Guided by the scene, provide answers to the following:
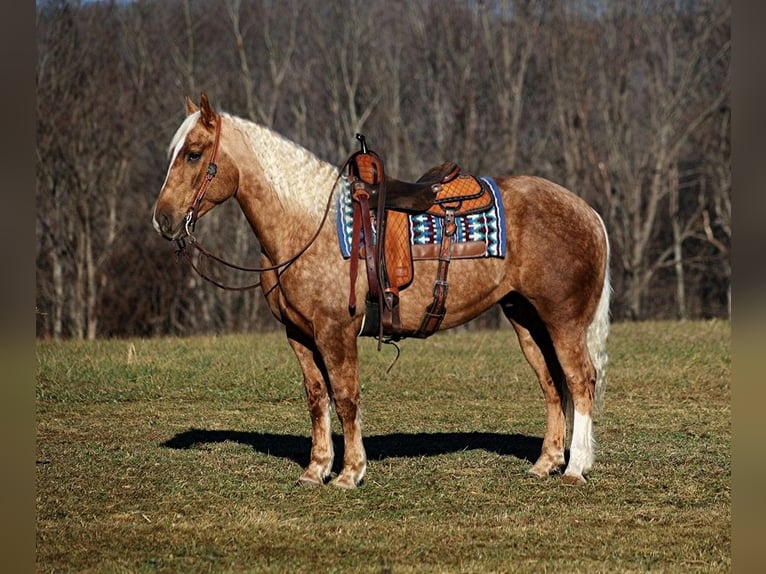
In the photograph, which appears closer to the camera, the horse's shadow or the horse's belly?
the horse's belly

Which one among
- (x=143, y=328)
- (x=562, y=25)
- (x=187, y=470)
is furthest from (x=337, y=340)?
(x=562, y=25)

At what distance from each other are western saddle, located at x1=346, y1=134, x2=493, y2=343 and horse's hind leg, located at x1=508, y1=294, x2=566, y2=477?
2.53ft

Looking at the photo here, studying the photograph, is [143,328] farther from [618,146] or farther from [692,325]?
[692,325]

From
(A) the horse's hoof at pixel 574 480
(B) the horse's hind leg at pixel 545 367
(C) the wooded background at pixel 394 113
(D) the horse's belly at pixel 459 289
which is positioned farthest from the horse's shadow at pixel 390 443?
(C) the wooded background at pixel 394 113

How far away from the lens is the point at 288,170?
22.6ft

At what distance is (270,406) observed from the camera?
35.5 feet

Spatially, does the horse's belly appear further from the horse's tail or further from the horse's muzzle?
the horse's muzzle

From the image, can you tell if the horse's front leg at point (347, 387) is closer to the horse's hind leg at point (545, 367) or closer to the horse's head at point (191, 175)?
the horse's head at point (191, 175)

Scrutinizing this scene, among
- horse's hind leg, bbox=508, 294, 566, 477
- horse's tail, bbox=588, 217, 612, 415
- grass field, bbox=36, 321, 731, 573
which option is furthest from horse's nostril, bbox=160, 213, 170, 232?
horse's tail, bbox=588, 217, 612, 415

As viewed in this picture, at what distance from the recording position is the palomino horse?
22.0 ft

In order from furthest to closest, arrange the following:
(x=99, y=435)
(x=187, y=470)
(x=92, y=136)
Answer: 1. (x=92, y=136)
2. (x=99, y=435)
3. (x=187, y=470)

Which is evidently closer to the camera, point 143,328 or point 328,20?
point 143,328
